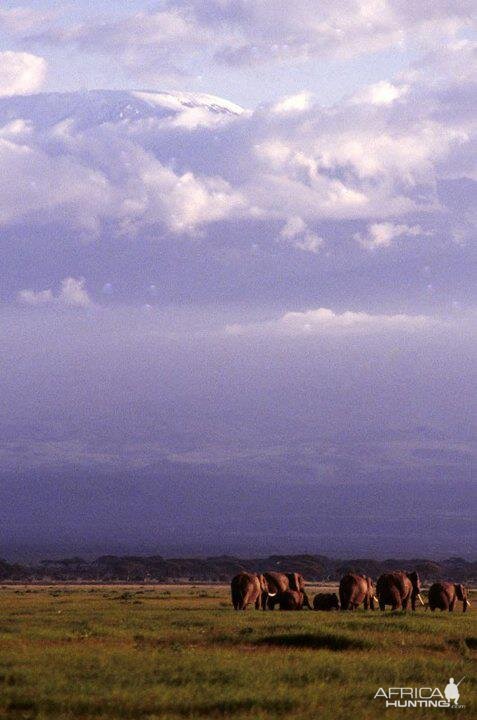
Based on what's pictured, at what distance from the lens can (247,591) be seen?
170 feet

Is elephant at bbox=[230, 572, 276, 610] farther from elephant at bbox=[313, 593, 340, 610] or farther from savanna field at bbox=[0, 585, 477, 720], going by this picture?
savanna field at bbox=[0, 585, 477, 720]

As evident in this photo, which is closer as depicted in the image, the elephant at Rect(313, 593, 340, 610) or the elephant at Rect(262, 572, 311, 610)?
the elephant at Rect(313, 593, 340, 610)


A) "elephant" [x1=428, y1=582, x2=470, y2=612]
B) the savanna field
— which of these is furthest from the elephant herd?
the savanna field

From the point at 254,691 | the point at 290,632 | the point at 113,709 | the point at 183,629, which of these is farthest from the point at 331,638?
the point at 113,709

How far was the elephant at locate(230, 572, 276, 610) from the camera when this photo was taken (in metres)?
51.9

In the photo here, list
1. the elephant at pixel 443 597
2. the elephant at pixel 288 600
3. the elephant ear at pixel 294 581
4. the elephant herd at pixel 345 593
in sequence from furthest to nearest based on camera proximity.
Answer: the elephant ear at pixel 294 581, the elephant at pixel 443 597, the elephant at pixel 288 600, the elephant herd at pixel 345 593

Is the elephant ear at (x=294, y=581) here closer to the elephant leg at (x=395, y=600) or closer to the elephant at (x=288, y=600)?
the elephant at (x=288, y=600)

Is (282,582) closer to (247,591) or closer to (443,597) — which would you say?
(247,591)

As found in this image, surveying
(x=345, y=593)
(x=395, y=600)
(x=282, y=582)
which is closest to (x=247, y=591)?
(x=345, y=593)

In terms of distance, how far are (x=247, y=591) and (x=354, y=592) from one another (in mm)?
4832

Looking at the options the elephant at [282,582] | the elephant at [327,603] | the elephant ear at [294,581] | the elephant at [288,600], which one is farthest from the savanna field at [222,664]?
the elephant ear at [294,581]

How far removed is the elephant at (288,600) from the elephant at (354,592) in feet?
6.68

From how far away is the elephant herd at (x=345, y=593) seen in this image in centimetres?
5206

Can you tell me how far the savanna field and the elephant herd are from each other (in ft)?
30.6
